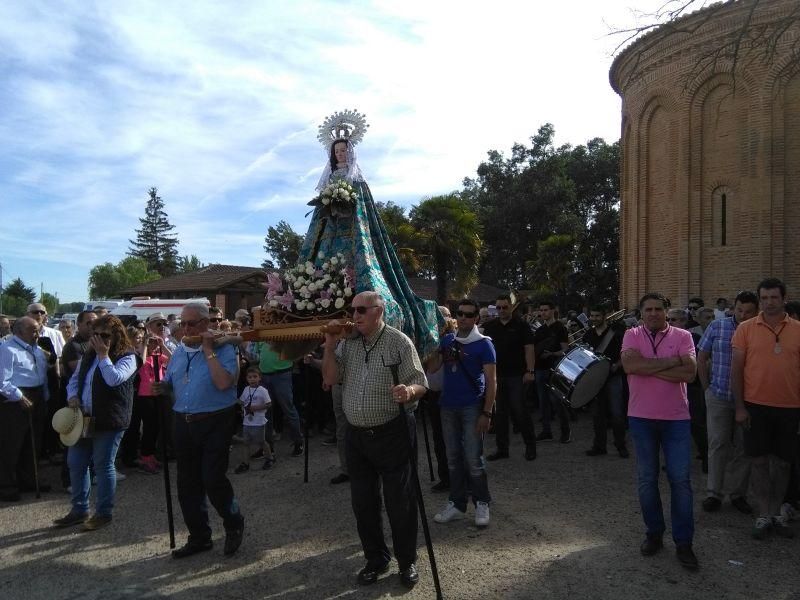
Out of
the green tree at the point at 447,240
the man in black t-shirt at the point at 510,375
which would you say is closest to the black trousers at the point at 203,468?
the man in black t-shirt at the point at 510,375

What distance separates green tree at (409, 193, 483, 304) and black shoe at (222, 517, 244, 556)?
65.3 feet

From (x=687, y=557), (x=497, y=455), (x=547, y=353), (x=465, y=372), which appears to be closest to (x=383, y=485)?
(x=465, y=372)

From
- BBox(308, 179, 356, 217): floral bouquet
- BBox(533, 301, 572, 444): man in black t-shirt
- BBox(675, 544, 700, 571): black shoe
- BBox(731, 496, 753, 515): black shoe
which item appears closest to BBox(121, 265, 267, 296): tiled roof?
BBox(533, 301, 572, 444): man in black t-shirt

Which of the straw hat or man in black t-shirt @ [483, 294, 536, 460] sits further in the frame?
man in black t-shirt @ [483, 294, 536, 460]

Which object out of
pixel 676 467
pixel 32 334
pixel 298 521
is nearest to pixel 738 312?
pixel 676 467

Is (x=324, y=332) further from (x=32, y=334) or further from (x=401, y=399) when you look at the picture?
(x=32, y=334)

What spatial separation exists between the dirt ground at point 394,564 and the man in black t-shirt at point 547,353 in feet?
8.77

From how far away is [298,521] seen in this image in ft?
20.0

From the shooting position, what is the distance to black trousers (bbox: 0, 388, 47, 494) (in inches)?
278

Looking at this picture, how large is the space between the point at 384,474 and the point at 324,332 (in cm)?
111

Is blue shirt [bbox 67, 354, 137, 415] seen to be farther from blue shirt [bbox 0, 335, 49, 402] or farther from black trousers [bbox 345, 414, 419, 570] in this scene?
black trousers [bbox 345, 414, 419, 570]

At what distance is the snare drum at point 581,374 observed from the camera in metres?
7.77

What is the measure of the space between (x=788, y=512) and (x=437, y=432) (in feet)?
11.3

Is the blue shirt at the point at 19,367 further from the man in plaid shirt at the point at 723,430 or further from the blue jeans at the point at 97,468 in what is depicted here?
the man in plaid shirt at the point at 723,430
